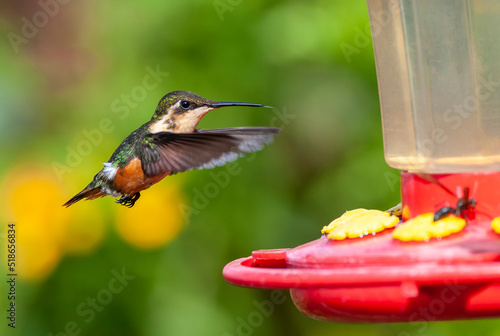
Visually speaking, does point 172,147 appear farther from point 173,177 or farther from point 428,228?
point 428,228

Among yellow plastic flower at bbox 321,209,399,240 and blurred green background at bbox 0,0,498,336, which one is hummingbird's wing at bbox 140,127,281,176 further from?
blurred green background at bbox 0,0,498,336

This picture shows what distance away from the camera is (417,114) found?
106 inches

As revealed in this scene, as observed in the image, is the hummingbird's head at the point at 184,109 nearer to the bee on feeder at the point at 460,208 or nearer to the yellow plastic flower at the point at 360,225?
the yellow plastic flower at the point at 360,225

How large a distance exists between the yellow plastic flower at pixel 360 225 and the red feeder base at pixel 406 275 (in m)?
0.04

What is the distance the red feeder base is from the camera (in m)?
2.04

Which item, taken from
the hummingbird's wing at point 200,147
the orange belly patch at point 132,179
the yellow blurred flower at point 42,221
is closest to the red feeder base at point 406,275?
the hummingbird's wing at point 200,147

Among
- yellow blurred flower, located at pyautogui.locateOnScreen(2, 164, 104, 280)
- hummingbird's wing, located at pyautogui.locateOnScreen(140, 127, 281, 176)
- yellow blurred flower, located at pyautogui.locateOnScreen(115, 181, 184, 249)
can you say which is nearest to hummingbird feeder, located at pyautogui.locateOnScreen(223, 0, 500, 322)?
hummingbird's wing, located at pyautogui.locateOnScreen(140, 127, 281, 176)

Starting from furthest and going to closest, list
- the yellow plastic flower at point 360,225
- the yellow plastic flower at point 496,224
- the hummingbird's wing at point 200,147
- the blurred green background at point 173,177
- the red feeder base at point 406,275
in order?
the blurred green background at point 173,177
the hummingbird's wing at point 200,147
the yellow plastic flower at point 360,225
the yellow plastic flower at point 496,224
the red feeder base at point 406,275

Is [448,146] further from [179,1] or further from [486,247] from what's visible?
[179,1]

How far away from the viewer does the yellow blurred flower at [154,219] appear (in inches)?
174

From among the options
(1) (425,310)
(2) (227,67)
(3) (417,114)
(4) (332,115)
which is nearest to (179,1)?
(2) (227,67)

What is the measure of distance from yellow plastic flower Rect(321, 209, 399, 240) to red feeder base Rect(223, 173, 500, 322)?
39mm

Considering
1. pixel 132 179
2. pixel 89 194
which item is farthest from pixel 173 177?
pixel 132 179

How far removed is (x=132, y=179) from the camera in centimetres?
356
